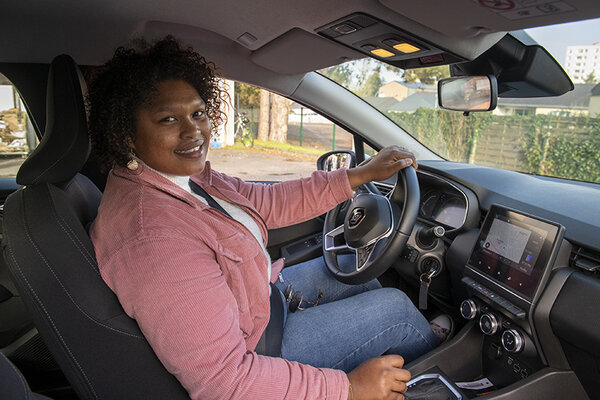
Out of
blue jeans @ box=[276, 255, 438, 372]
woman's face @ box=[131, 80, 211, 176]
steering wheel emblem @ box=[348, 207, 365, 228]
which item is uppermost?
woman's face @ box=[131, 80, 211, 176]

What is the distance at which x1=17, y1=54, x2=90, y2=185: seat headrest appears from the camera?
112cm

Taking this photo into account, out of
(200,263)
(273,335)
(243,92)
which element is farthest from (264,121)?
(200,263)


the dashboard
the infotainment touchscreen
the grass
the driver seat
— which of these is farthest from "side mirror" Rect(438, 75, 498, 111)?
the grass

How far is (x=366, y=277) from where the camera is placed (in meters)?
1.63

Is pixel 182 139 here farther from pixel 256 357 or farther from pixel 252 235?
pixel 256 357

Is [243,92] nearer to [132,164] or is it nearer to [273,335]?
[132,164]

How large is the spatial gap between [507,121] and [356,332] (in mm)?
2332

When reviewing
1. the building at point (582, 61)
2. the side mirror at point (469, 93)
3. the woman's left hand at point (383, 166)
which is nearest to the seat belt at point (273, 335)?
the woman's left hand at point (383, 166)

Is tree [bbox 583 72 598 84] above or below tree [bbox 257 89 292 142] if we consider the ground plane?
above

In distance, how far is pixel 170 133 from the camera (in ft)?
4.15

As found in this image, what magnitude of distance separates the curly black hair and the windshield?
3.74 ft

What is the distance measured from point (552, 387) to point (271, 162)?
3.35 m

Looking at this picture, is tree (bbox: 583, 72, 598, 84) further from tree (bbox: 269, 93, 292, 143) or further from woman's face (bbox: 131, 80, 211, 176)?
tree (bbox: 269, 93, 292, 143)

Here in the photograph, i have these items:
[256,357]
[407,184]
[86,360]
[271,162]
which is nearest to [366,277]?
[407,184]
